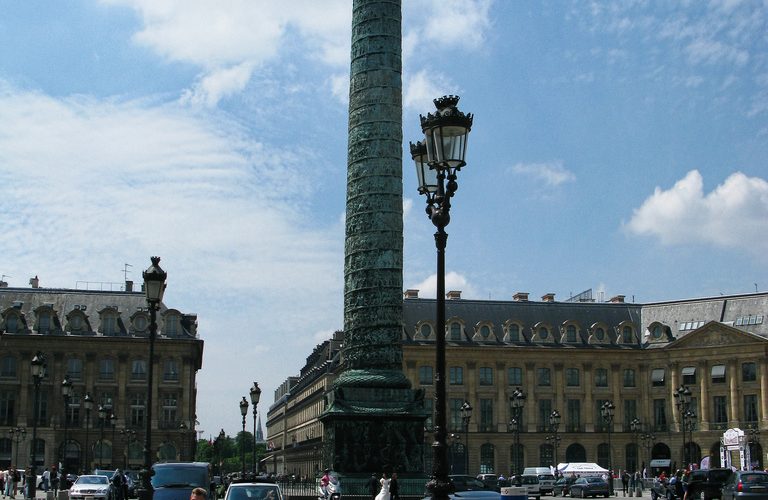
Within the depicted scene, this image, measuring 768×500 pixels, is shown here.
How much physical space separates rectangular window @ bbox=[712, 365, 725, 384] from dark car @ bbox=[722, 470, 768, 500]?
153 feet

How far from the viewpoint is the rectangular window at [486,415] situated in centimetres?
6994

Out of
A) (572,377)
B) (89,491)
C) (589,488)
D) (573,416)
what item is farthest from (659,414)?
(89,491)

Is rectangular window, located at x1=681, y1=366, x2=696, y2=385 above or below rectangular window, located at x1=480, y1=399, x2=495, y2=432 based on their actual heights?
above

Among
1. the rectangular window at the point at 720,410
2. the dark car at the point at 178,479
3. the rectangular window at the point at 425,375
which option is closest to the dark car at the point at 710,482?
the dark car at the point at 178,479

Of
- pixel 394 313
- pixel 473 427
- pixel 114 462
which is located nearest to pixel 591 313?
pixel 473 427

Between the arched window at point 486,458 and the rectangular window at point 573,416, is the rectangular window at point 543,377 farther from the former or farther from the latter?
the arched window at point 486,458

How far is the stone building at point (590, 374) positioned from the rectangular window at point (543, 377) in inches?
2.8

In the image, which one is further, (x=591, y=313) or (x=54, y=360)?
(x=591, y=313)

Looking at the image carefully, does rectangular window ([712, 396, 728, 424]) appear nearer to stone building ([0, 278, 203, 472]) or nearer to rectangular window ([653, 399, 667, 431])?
rectangular window ([653, 399, 667, 431])

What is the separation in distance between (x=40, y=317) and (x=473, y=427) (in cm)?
2931

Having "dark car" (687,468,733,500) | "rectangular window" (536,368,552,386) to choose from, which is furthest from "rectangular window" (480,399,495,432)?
"dark car" (687,468,733,500)

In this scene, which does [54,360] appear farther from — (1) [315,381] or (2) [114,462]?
(1) [315,381]

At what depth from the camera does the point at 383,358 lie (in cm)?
2353

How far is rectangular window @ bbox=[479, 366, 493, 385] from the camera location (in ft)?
233
